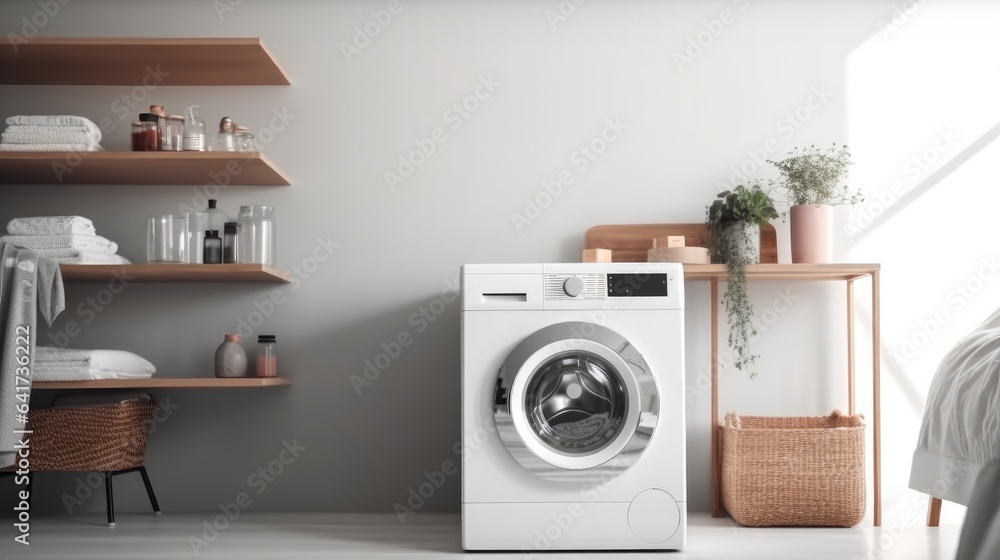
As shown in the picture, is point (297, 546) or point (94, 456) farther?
point (94, 456)

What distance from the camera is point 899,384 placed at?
3209mm

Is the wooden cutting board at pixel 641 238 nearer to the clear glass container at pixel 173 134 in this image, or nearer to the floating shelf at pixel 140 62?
the floating shelf at pixel 140 62

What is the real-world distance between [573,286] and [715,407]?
96 centimetres

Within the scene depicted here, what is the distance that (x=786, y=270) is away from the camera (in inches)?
114

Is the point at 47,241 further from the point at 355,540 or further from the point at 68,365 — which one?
the point at 355,540

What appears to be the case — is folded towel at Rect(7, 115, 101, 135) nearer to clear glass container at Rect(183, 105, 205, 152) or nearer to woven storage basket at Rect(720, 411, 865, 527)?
clear glass container at Rect(183, 105, 205, 152)

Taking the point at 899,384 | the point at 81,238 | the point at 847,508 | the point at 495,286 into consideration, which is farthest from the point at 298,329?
the point at 899,384

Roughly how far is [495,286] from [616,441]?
58cm

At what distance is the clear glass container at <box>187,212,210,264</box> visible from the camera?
10.0 ft

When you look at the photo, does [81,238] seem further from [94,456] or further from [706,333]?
[706,333]

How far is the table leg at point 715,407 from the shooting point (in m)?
3.08

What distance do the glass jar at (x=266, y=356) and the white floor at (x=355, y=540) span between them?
528 millimetres

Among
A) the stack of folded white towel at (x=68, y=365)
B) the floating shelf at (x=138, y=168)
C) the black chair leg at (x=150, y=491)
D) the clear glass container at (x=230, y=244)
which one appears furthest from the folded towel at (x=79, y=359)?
the floating shelf at (x=138, y=168)

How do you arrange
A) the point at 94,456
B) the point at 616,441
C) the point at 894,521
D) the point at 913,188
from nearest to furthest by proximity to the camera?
the point at 616,441, the point at 94,456, the point at 894,521, the point at 913,188
